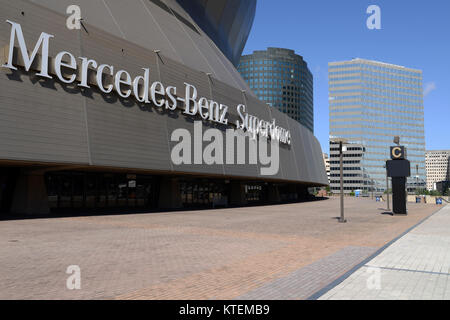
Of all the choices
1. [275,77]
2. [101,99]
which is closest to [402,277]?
[101,99]

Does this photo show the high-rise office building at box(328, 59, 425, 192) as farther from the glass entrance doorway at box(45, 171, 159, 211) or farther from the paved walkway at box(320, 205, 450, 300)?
the paved walkway at box(320, 205, 450, 300)

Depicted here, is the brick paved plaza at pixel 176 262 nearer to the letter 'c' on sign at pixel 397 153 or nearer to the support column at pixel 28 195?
the support column at pixel 28 195

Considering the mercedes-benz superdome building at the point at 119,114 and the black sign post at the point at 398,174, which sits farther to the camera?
the black sign post at the point at 398,174

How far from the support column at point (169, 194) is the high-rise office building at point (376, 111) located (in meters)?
148

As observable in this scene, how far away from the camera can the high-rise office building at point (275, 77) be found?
187000mm

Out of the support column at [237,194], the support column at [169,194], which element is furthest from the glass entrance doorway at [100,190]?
the support column at [237,194]

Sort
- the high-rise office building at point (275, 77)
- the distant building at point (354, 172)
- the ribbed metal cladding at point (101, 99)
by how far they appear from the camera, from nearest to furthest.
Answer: the ribbed metal cladding at point (101, 99), the distant building at point (354, 172), the high-rise office building at point (275, 77)

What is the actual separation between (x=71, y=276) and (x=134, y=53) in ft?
67.1

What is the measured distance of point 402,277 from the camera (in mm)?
7293

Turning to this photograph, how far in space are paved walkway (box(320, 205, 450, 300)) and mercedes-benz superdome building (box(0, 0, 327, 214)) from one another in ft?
55.4

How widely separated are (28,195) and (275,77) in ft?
577

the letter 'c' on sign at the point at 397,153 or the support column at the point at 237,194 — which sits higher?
the letter 'c' on sign at the point at 397,153

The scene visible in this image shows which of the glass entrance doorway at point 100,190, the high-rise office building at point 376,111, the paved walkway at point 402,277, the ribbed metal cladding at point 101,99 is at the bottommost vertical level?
the paved walkway at point 402,277
